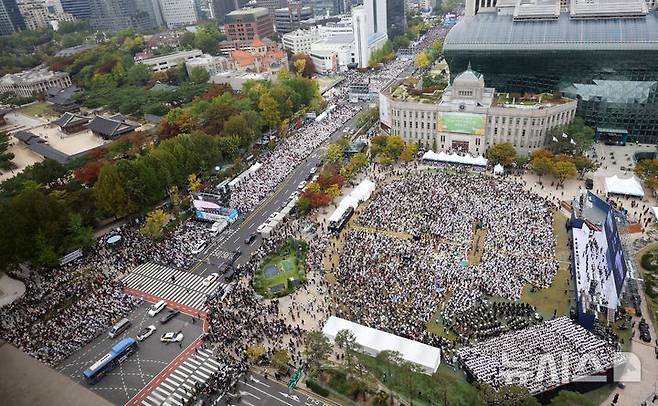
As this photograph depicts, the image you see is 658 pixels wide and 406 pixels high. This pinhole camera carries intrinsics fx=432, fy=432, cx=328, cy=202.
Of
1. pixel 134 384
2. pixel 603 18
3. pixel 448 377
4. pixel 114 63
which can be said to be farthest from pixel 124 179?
pixel 114 63

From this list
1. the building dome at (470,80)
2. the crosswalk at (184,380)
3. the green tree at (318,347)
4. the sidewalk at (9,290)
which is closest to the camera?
the green tree at (318,347)

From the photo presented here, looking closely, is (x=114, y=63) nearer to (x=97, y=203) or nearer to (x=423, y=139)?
(x=97, y=203)

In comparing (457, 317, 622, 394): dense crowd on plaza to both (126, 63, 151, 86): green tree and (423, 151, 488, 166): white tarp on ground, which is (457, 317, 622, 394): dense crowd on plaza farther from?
(126, 63, 151, 86): green tree

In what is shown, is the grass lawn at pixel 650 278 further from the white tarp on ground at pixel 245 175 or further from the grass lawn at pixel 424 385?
the white tarp on ground at pixel 245 175

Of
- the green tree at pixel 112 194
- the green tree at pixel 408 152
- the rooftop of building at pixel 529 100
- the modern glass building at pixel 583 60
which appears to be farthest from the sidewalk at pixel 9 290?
the modern glass building at pixel 583 60

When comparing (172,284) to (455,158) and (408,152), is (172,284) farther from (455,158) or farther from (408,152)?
(455,158)

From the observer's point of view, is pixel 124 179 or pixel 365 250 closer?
pixel 365 250
